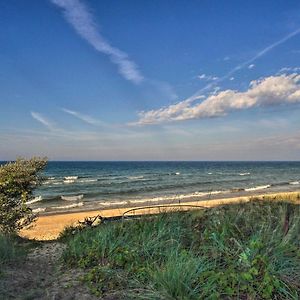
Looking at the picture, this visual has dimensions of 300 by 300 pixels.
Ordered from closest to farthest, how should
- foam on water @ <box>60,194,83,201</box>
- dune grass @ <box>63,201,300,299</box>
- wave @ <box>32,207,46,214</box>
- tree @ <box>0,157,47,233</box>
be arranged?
1. dune grass @ <box>63,201,300,299</box>
2. tree @ <box>0,157,47,233</box>
3. wave @ <box>32,207,46,214</box>
4. foam on water @ <box>60,194,83,201</box>

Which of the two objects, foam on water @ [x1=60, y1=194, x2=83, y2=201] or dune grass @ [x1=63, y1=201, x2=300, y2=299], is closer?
dune grass @ [x1=63, y1=201, x2=300, y2=299]

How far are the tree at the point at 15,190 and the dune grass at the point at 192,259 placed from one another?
5180mm

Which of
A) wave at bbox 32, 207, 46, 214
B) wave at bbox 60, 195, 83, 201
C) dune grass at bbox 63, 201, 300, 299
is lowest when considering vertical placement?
wave at bbox 32, 207, 46, 214

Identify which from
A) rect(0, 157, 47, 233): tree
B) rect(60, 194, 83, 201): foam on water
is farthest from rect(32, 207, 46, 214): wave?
rect(0, 157, 47, 233): tree

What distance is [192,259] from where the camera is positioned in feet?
16.8

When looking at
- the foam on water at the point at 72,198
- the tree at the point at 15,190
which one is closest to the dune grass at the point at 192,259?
the tree at the point at 15,190

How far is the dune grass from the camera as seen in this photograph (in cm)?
467

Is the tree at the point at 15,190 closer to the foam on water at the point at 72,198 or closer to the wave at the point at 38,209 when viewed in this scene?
the wave at the point at 38,209

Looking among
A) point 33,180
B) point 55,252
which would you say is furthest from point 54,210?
point 55,252

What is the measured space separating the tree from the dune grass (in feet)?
17.0

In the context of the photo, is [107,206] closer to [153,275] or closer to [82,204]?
[82,204]

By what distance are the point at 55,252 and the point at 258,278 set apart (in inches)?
203

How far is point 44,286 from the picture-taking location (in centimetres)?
562

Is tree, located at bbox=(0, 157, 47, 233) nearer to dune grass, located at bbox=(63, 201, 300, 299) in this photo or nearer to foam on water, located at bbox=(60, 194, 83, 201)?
dune grass, located at bbox=(63, 201, 300, 299)
